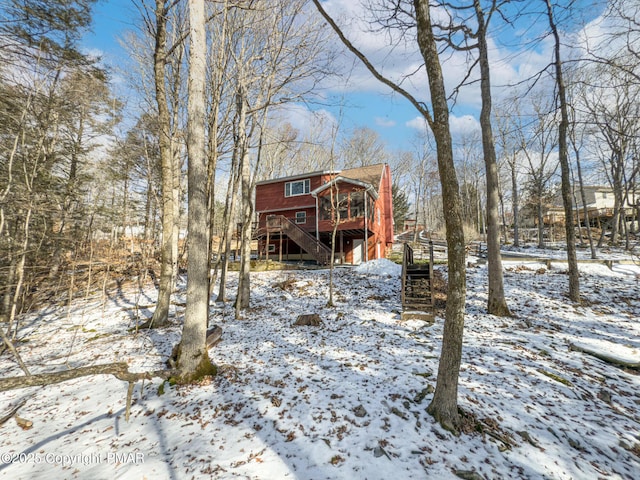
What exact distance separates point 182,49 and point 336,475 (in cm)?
1293

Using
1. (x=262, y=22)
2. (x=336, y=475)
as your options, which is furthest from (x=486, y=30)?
(x=336, y=475)

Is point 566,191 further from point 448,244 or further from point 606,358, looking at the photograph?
point 448,244

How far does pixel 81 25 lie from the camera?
6934mm

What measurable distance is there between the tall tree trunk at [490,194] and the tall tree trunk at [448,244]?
18.1 ft

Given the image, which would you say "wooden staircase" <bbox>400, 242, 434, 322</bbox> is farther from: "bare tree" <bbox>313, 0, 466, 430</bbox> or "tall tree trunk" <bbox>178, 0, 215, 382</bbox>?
"tall tree trunk" <bbox>178, 0, 215, 382</bbox>

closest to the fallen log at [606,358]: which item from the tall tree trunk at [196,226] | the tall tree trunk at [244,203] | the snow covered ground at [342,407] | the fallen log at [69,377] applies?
the snow covered ground at [342,407]

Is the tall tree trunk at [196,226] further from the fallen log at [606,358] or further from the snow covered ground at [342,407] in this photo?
the fallen log at [606,358]

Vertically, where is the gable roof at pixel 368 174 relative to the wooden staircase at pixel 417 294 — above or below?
above

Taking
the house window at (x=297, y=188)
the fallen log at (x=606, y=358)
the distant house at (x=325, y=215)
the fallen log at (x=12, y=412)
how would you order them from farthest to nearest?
the house window at (x=297, y=188)
the distant house at (x=325, y=215)
the fallen log at (x=606, y=358)
the fallen log at (x=12, y=412)

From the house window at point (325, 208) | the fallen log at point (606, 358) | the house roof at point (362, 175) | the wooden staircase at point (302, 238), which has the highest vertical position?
the house roof at point (362, 175)

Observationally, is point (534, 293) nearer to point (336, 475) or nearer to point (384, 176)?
point (336, 475)

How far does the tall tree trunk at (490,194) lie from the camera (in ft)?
25.0

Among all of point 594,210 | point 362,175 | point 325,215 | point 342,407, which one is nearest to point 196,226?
point 342,407

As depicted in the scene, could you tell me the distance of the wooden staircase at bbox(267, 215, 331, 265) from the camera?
16.5 m
